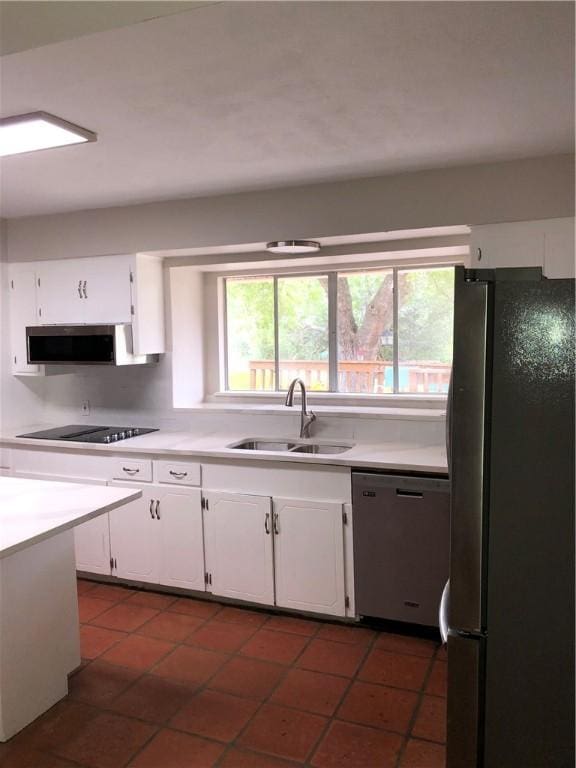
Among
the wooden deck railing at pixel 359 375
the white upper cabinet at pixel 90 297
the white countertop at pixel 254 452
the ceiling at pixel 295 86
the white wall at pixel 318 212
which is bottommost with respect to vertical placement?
the white countertop at pixel 254 452

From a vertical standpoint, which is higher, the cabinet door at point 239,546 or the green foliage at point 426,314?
the green foliage at point 426,314

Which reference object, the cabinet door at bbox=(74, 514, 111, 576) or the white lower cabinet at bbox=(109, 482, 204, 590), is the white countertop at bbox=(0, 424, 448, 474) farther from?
the cabinet door at bbox=(74, 514, 111, 576)

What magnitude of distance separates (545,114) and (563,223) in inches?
27.5

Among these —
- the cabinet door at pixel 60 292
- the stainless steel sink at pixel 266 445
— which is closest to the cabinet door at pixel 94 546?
the stainless steel sink at pixel 266 445

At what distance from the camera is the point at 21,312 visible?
171 inches

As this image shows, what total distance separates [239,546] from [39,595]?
1.20 m

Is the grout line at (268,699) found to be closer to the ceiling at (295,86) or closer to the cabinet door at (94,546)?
the cabinet door at (94,546)

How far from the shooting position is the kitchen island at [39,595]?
232 centimetres

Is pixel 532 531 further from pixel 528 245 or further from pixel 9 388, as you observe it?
pixel 9 388

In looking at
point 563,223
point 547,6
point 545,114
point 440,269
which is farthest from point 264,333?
point 547,6

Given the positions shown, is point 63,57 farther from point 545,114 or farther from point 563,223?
point 563,223

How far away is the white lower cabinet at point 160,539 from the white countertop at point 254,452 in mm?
234

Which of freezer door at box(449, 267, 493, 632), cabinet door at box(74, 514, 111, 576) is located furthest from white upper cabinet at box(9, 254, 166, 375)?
freezer door at box(449, 267, 493, 632)

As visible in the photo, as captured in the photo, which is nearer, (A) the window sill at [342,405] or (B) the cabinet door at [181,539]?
(B) the cabinet door at [181,539]
